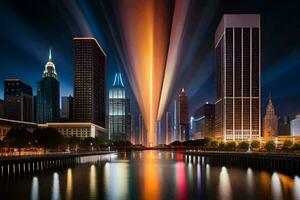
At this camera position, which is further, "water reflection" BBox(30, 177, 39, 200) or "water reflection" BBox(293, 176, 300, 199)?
"water reflection" BBox(293, 176, 300, 199)

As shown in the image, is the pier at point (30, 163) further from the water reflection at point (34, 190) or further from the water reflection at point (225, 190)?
the water reflection at point (225, 190)

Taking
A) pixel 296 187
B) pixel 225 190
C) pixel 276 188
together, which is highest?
pixel 296 187

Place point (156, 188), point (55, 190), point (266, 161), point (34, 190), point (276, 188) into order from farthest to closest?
point (266, 161) < point (156, 188) < point (276, 188) < point (55, 190) < point (34, 190)

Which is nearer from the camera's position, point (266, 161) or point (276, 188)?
point (276, 188)

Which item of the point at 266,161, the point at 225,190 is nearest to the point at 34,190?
the point at 225,190

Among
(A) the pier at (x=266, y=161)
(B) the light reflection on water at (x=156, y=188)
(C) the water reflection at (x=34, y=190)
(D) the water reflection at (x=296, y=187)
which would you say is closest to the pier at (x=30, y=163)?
(B) the light reflection on water at (x=156, y=188)

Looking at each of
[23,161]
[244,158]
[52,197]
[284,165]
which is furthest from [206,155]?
[52,197]

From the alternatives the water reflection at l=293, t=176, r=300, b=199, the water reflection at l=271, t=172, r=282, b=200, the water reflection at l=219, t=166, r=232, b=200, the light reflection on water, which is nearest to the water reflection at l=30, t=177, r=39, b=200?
the light reflection on water

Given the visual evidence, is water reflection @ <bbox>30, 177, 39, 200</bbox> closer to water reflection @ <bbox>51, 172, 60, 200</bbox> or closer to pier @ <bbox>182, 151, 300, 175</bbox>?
water reflection @ <bbox>51, 172, 60, 200</bbox>

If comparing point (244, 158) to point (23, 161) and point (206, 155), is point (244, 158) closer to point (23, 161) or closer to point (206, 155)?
point (206, 155)

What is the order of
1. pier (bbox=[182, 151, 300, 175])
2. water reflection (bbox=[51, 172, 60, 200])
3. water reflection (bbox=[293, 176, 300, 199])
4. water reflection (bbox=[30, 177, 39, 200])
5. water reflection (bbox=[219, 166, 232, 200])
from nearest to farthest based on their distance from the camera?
water reflection (bbox=[30, 177, 39, 200])
water reflection (bbox=[219, 166, 232, 200])
water reflection (bbox=[51, 172, 60, 200])
water reflection (bbox=[293, 176, 300, 199])
pier (bbox=[182, 151, 300, 175])

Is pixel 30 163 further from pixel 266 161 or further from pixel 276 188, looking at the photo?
pixel 276 188

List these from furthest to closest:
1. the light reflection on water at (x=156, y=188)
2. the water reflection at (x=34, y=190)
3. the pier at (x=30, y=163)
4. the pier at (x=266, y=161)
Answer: the pier at (x=266, y=161), the pier at (x=30, y=163), the light reflection on water at (x=156, y=188), the water reflection at (x=34, y=190)

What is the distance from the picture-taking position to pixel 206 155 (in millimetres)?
151750
